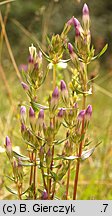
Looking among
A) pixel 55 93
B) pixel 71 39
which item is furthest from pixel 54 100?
pixel 71 39

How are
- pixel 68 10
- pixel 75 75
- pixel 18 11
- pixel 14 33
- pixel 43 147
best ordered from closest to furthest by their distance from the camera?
pixel 43 147, pixel 75 75, pixel 14 33, pixel 68 10, pixel 18 11

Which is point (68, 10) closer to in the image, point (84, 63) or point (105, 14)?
point (105, 14)

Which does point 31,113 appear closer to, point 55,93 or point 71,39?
point 55,93

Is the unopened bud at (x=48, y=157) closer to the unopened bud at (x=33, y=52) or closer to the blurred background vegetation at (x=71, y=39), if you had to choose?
the unopened bud at (x=33, y=52)

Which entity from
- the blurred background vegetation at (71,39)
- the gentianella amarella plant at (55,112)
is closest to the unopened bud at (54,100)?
the gentianella amarella plant at (55,112)

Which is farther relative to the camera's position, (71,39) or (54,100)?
(71,39)

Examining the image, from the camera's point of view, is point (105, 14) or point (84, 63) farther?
point (105, 14)

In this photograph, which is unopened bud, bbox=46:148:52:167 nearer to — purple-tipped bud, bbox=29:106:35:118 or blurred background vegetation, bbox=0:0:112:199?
purple-tipped bud, bbox=29:106:35:118

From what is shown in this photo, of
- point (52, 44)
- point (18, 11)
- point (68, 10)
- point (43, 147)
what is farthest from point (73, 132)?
point (18, 11)

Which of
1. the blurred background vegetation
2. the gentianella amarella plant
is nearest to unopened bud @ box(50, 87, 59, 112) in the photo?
the gentianella amarella plant

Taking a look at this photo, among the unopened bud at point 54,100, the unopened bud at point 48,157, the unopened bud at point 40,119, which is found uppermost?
the unopened bud at point 54,100

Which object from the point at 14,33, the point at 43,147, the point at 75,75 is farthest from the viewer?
the point at 14,33
